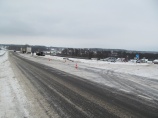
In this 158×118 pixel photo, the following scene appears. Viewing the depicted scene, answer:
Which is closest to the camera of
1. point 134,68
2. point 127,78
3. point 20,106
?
point 20,106

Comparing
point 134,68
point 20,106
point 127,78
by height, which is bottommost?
point 134,68

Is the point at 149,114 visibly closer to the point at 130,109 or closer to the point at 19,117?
the point at 130,109

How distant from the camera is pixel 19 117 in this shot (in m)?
6.71

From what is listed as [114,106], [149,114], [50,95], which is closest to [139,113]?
[149,114]

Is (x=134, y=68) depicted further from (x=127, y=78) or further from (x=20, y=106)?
(x=20, y=106)

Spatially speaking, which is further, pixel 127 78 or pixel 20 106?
pixel 127 78

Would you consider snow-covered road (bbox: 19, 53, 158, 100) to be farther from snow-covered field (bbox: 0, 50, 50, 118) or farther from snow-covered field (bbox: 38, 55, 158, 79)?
snow-covered field (bbox: 0, 50, 50, 118)

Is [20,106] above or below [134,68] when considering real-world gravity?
above

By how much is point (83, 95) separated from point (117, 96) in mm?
1483

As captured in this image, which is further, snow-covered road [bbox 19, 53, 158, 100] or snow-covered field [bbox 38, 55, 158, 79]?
snow-covered field [bbox 38, 55, 158, 79]

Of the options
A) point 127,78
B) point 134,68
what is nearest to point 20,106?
point 127,78

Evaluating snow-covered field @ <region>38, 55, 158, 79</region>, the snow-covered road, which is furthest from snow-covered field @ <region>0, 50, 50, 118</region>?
snow-covered field @ <region>38, 55, 158, 79</region>

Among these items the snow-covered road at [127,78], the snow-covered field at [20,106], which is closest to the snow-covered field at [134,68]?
the snow-covered road at [127,78]

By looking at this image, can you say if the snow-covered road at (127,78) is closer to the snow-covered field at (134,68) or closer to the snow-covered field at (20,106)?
the snow-covered field at (134,68)
